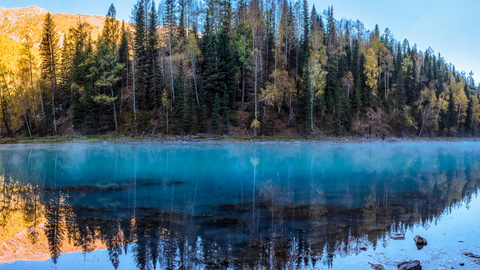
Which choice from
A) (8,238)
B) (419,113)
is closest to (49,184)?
(8,238)

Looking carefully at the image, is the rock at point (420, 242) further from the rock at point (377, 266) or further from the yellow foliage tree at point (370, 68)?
the yellow foliage tree at point (370, 68)

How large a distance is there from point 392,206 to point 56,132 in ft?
151

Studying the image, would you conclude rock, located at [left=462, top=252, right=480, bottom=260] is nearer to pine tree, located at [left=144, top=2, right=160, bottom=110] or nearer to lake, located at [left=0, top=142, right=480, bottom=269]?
lake, located at [left=0, top=142, right=480, bottom=269]

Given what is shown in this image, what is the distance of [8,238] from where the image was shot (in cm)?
777

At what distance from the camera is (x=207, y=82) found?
46531 millimetres

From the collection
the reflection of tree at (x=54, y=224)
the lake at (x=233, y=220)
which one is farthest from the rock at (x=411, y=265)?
the reflection of tree at (x=54, y=224)

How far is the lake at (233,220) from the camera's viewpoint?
22.1 feet

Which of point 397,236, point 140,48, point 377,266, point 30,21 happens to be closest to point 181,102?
point 140,48

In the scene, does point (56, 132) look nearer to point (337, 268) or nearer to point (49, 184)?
point (49, 184)

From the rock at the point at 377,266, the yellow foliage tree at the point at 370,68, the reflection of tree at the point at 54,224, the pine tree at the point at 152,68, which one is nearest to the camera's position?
the rock at the point at 377,266

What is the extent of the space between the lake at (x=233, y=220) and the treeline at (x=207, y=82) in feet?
84.9

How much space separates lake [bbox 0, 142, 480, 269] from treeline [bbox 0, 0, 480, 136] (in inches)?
1019

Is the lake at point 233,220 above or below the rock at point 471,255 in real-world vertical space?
above

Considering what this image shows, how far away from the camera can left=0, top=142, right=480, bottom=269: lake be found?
6738mm
